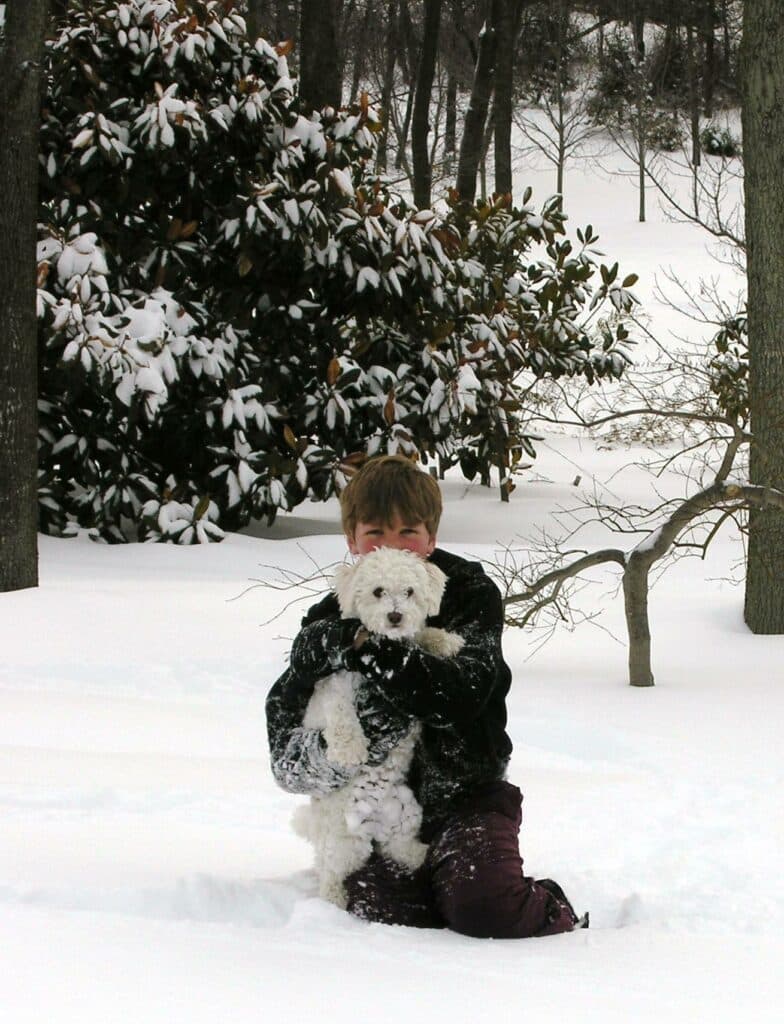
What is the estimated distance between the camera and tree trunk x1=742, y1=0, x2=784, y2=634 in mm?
6586

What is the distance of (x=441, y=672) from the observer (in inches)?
119

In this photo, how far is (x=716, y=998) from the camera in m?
2.63

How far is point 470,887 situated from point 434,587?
28.0 inches

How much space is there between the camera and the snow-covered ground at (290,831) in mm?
2592

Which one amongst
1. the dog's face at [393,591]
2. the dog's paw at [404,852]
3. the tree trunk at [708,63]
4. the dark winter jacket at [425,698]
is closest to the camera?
the dog's face at [393,591]

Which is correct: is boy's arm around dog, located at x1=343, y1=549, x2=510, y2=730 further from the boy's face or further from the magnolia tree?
the magnolia tree

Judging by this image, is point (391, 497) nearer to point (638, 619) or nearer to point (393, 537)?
point (393, 537)

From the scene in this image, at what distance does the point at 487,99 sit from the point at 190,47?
8.64m

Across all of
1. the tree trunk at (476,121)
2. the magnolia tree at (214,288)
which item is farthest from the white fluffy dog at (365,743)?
the tree trunk at (476,121)

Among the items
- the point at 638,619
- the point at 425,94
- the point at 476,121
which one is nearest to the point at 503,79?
the point at 425,94

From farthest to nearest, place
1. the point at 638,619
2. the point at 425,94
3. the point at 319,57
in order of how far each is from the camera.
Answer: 1. the point at 425,94
2. the point at 319,57
3. the point at 638,619

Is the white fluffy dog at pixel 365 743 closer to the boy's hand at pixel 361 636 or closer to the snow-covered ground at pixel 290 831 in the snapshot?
the boy's hand at pixel 361 636

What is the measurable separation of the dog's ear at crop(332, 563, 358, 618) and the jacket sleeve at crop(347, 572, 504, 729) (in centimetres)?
9

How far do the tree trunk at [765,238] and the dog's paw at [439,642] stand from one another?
376 cm
